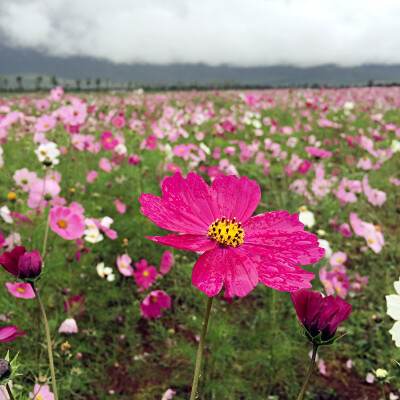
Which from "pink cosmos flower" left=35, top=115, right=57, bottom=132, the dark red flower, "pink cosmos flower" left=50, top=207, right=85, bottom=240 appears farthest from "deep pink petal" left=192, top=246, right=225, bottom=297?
"pink cosmos flower" left=35, top=115, right=57, bottom=132

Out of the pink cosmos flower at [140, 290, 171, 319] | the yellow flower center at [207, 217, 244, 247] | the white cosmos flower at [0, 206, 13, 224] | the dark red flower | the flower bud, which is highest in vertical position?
the yellow flower center at [207, 217, 244, 247]

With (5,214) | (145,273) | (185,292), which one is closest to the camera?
(5,214)

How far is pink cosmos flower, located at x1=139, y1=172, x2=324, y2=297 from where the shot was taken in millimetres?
400

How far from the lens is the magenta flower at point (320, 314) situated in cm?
39

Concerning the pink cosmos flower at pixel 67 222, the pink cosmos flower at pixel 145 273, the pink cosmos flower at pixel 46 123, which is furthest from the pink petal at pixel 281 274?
the pink cosmos flower at pixel 46 123

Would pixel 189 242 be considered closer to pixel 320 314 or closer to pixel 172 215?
pixel 172 215

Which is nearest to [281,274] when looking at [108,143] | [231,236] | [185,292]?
[231,236]

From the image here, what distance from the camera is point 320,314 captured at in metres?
0.39

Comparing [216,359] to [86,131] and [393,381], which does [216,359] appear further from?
[86,131]

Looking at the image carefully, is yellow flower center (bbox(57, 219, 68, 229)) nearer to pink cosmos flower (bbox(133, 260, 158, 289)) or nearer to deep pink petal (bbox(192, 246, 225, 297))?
pink cosmos flower (bbox(133, 260, 158, 289))

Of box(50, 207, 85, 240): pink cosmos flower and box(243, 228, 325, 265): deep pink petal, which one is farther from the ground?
box(243, 228, 325, 265): deep pink petal

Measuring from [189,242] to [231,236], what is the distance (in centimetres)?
6

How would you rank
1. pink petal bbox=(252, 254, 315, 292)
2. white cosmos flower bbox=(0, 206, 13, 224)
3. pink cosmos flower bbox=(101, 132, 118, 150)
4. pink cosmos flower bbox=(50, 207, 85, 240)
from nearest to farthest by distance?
pink petal bbox=(252, 254, 315, 292) → pink cosmos flower bbox=(50, 207, 85, 240) → white cosmos flower bbox=(0, 206, 13, 224) → pink cosmos flower bbox=(101, 132, 118, 150)

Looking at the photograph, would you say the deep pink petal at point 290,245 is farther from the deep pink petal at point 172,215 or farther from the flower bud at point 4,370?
the flower bud at point 4,370
